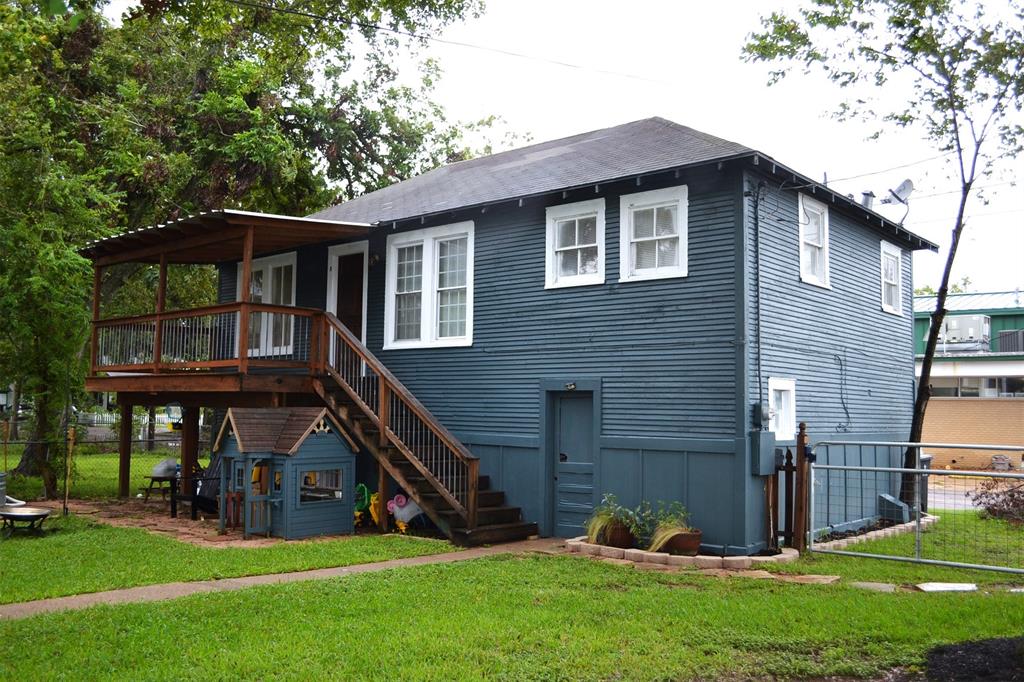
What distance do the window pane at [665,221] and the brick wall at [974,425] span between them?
20152 mm

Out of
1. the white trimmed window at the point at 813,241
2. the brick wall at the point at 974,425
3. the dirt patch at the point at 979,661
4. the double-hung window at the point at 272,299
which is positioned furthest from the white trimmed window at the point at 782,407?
the brick wall at the point at 974,425

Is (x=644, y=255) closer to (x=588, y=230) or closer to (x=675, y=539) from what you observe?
(x=588, y=230)

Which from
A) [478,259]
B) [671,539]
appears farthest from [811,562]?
[478,259]

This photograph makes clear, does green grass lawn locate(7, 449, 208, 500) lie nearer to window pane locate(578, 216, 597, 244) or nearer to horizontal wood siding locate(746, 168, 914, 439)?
window pane locate(578, 216, 597, 244)

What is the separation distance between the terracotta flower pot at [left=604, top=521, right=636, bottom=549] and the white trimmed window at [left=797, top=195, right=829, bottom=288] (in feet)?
14.1

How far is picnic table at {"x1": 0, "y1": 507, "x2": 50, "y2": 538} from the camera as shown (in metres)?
11.5

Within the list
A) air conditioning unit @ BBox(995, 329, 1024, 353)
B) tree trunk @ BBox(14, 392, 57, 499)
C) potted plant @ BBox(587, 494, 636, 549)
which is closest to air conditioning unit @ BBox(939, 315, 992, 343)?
air conditioning unit @ BBox(995, 329, 1024, 353)

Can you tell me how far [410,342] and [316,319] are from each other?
1.61 m

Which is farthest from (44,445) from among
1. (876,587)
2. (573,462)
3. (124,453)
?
(876,587)

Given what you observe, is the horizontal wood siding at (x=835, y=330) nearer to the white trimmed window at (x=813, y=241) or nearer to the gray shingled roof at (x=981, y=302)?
the white trimmed window at (x=813, y=241)

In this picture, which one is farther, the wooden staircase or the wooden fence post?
the wooden staircase

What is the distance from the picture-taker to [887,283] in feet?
50.5

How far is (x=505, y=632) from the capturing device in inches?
266

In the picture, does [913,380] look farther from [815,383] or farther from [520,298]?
[520,298]
